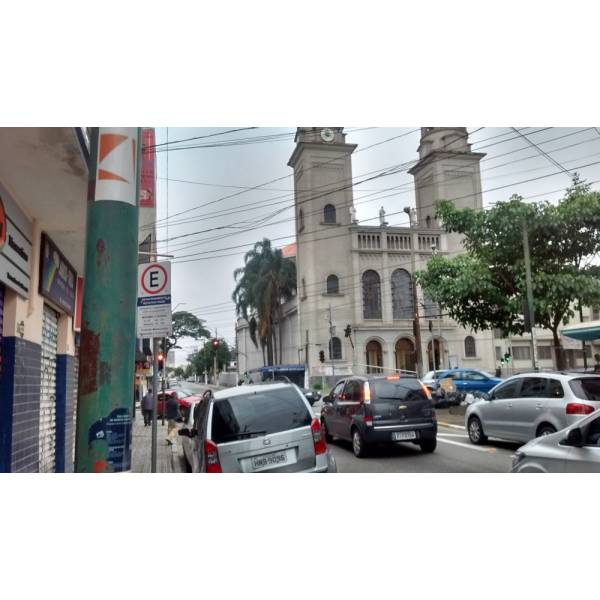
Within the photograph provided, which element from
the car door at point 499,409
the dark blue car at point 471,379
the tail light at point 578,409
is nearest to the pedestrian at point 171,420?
the car door at point 499,409

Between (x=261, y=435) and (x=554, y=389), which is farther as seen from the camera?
(x=554, y=389)

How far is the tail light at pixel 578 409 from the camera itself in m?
7.62

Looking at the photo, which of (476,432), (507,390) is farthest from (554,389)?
(476,432)

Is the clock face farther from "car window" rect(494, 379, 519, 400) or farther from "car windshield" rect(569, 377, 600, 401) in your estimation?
"car window" rect(494, 379, 519, 400)

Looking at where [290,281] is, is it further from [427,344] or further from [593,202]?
[593,202]

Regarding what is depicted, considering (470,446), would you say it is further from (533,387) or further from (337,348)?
(337,348)

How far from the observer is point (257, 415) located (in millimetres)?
5633

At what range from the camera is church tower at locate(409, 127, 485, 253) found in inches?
320

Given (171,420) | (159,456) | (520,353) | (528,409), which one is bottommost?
(159,456)

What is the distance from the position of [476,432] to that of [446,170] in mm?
4896

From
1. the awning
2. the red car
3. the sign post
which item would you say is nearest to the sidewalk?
the red car

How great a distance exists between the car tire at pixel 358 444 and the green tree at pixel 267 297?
18.9 meters

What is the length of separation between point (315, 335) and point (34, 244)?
2748cm

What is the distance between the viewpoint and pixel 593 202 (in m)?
11.1
